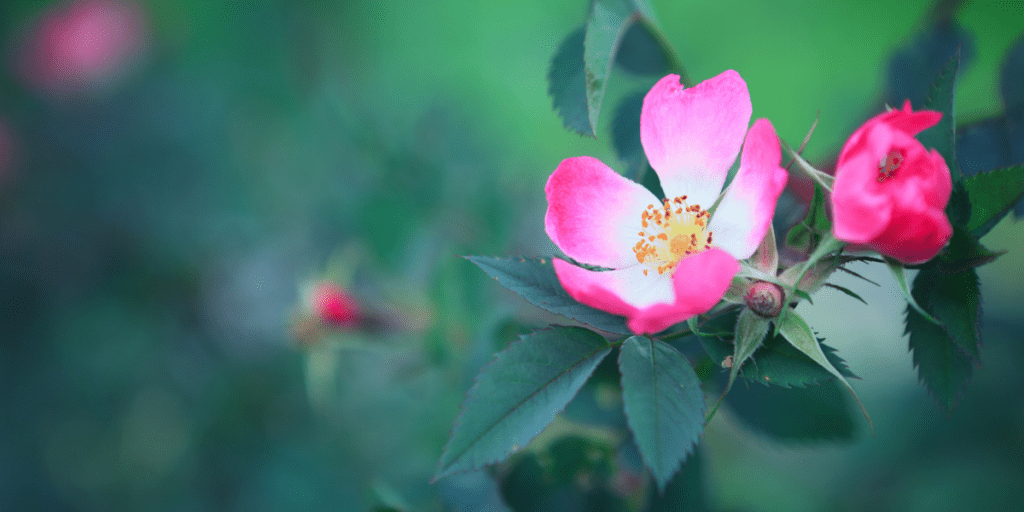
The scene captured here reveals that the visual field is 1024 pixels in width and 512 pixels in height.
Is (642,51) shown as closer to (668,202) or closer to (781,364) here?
(668,202)

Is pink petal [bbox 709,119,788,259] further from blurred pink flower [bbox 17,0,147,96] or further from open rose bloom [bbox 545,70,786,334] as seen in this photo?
blurred pink flower [bbox 17,0,147,96]

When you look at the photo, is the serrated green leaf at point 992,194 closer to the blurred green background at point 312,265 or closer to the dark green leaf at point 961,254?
the dark green leaf at point 961,254

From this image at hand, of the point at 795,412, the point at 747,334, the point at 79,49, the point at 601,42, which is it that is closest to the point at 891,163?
the point at 747,334

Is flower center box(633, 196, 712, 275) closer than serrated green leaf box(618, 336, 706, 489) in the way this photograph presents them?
No

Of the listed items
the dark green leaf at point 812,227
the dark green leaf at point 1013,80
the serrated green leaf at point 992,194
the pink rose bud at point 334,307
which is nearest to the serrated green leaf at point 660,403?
the dark green leaf at point 812,227

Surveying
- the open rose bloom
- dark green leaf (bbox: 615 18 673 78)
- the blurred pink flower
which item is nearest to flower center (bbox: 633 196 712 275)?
the open rose bloom

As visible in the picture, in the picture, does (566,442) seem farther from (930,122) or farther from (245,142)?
(245,142)
